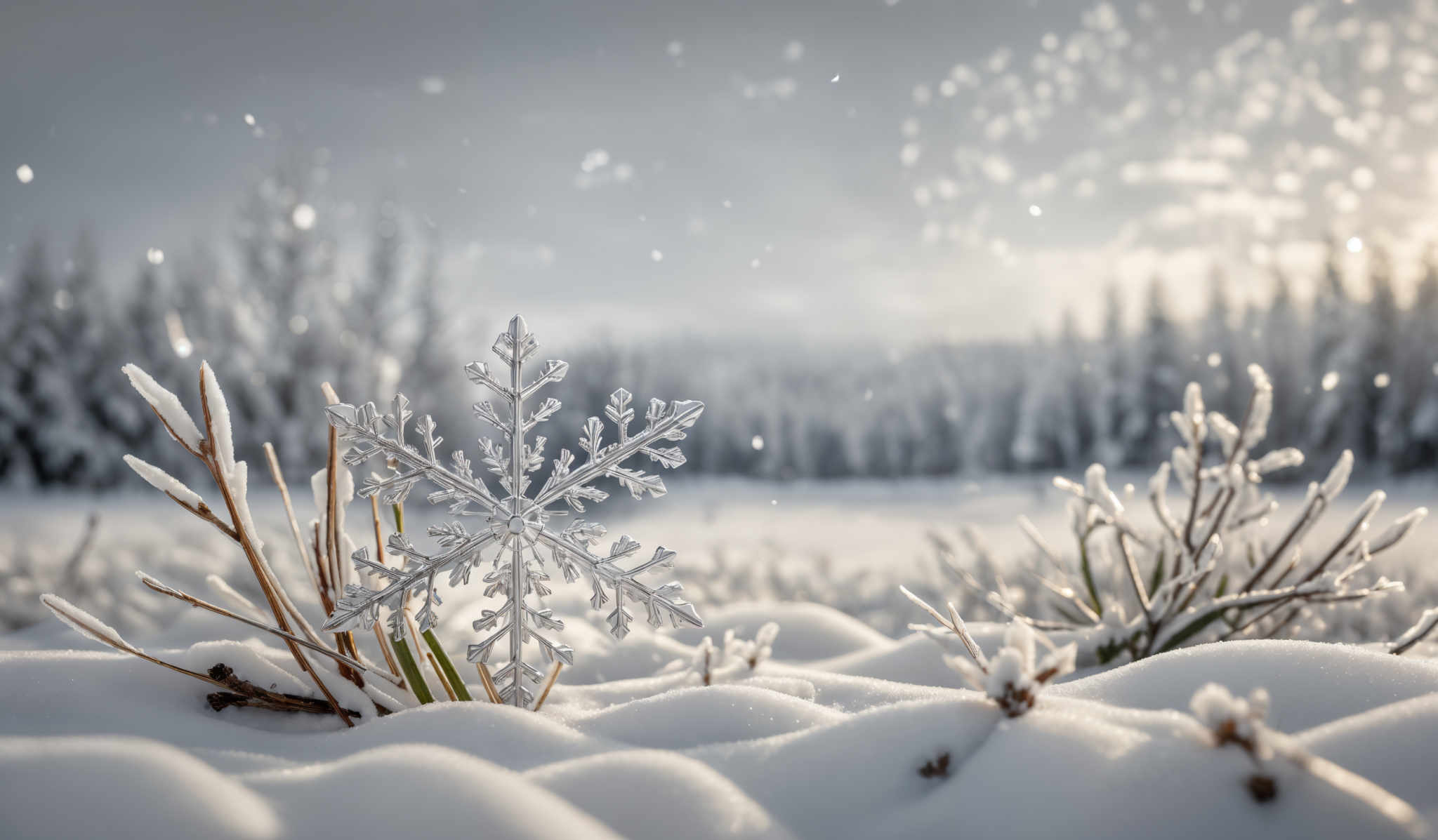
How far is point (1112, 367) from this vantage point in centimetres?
1370

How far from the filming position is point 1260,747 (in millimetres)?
631

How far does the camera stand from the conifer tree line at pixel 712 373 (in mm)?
10695

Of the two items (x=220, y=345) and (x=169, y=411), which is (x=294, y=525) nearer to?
(x=169, y=411)

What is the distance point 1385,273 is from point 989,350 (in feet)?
23.2

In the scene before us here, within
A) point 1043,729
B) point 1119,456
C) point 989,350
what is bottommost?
point 1119,456

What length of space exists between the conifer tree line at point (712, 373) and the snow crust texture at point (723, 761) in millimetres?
10077

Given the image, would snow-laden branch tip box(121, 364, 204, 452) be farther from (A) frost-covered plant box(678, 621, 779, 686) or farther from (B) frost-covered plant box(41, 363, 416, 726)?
(A) frost-covered plant box(678, 621, 779, 686)

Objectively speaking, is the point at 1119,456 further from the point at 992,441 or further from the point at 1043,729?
the point at 1043,729

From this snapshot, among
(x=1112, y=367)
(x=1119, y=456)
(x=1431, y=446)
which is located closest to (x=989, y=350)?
(x=1112, y=367)

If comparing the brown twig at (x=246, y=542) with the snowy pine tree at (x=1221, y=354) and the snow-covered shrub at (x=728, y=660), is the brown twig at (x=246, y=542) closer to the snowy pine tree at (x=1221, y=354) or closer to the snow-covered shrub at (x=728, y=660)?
the snow-covered shrub at (x=728, y=660)

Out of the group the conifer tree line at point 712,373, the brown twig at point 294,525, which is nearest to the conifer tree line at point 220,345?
the conifer tree line at point 712,373

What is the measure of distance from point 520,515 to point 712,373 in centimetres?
1472

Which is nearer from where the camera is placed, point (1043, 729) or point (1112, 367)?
point (1043, 729)

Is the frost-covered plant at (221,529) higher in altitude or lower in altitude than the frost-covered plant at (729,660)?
higher
